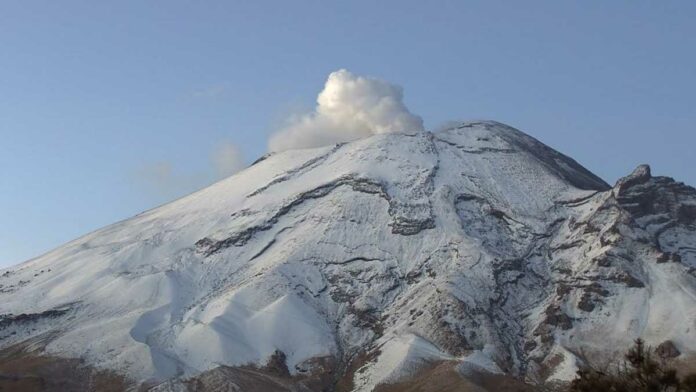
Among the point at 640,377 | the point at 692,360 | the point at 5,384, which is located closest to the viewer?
the point at 640,377

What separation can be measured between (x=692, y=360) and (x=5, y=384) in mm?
141538

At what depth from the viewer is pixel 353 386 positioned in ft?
656

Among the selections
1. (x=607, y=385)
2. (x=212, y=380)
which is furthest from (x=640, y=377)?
(x=212, y=380)

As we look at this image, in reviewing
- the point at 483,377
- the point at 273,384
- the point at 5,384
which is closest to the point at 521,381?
the point at 483,377

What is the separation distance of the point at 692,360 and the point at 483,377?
148 ft

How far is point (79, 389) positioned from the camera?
195 metres

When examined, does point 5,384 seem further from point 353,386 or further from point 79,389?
point 353,386

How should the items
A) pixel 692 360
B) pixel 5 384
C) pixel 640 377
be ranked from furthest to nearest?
pixel 692 360 < pixel 5 384 < pixel 640 377

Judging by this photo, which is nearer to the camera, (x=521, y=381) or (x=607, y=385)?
(x=607, y=385)

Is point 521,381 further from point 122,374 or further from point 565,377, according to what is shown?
point 122,374

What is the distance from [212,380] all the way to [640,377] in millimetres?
147989

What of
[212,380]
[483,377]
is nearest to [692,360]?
[483,377]

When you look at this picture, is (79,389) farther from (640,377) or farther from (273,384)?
(640,377)

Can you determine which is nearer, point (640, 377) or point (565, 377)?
point (640, 377)
